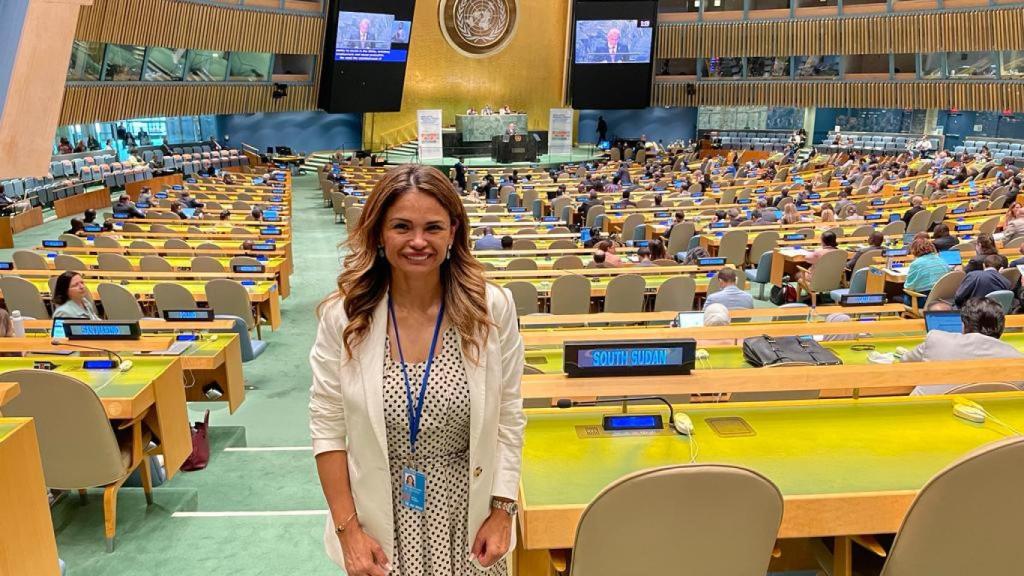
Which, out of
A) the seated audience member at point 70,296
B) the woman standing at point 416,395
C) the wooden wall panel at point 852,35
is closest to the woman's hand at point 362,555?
the woman standing at point 416,395

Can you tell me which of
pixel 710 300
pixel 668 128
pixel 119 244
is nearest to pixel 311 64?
pixel 668 128

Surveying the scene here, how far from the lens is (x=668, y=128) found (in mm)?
33406

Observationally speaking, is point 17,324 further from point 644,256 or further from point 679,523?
point 644,256

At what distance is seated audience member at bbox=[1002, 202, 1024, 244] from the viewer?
909cm

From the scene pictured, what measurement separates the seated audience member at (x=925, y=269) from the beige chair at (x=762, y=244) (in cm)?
263

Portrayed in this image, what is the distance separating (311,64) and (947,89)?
69.8ft

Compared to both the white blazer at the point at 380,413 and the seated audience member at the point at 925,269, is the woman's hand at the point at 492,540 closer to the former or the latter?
the white blazer at the point at 380,413

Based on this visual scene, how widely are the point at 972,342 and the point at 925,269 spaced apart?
3825mm

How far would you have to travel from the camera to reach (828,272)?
26.8 ft

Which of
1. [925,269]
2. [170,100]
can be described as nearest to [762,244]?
[925,269]

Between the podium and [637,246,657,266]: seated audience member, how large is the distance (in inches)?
685

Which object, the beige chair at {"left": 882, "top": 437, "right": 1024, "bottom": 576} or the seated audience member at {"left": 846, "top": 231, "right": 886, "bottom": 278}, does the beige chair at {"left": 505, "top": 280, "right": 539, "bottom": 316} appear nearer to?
the seated audience member at {"left": 846, "top": 231, "right": 886, "bottom": 278}

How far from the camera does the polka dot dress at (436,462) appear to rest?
6.05 ft

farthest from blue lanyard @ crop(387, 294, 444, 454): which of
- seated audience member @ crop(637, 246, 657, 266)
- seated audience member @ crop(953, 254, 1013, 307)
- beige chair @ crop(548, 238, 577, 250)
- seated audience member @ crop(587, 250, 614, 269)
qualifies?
beige chair @ crop(548, 238, 577, 250)
